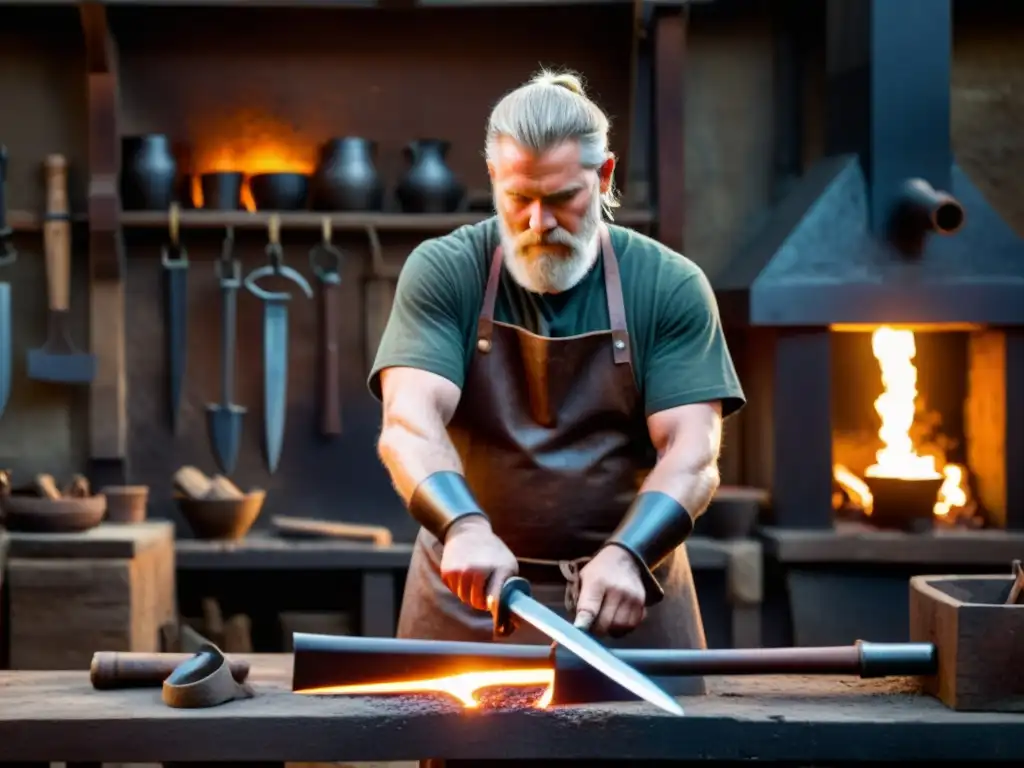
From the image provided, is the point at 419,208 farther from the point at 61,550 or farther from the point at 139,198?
the point at 61,550

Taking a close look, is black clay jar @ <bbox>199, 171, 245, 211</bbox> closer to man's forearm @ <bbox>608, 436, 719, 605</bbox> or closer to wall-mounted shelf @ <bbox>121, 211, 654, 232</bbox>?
wall-mounted shelf @ <bbox>121, 211, 654, 232</bbox>

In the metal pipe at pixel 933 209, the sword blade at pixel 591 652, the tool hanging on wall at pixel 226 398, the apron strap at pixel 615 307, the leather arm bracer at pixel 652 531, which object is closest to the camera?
the sword blade at pixel 591 652

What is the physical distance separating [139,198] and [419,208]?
1.02m

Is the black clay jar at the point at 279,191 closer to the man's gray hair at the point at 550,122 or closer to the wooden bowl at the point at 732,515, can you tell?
the wooden bowl at the point at 732,515

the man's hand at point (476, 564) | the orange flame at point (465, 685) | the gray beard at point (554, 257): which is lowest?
the orange flame at point (465, 685)

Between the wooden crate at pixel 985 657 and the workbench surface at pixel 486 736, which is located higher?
the wooden crate at pixel 985 657

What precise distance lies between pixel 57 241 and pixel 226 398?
835mm

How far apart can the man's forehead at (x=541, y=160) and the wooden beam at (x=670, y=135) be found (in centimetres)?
260

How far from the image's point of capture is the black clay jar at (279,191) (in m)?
5.05

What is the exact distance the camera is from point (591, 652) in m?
2.01

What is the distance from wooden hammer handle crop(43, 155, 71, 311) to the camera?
502 cm

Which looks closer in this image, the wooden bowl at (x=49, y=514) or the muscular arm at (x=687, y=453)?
the muscular arm at (x=687, y=453)

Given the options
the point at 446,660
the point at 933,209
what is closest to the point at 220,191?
the point at 933,209

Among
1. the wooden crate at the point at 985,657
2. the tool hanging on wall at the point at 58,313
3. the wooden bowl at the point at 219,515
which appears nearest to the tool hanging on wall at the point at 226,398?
the wooden bowl at the point at 219,515
